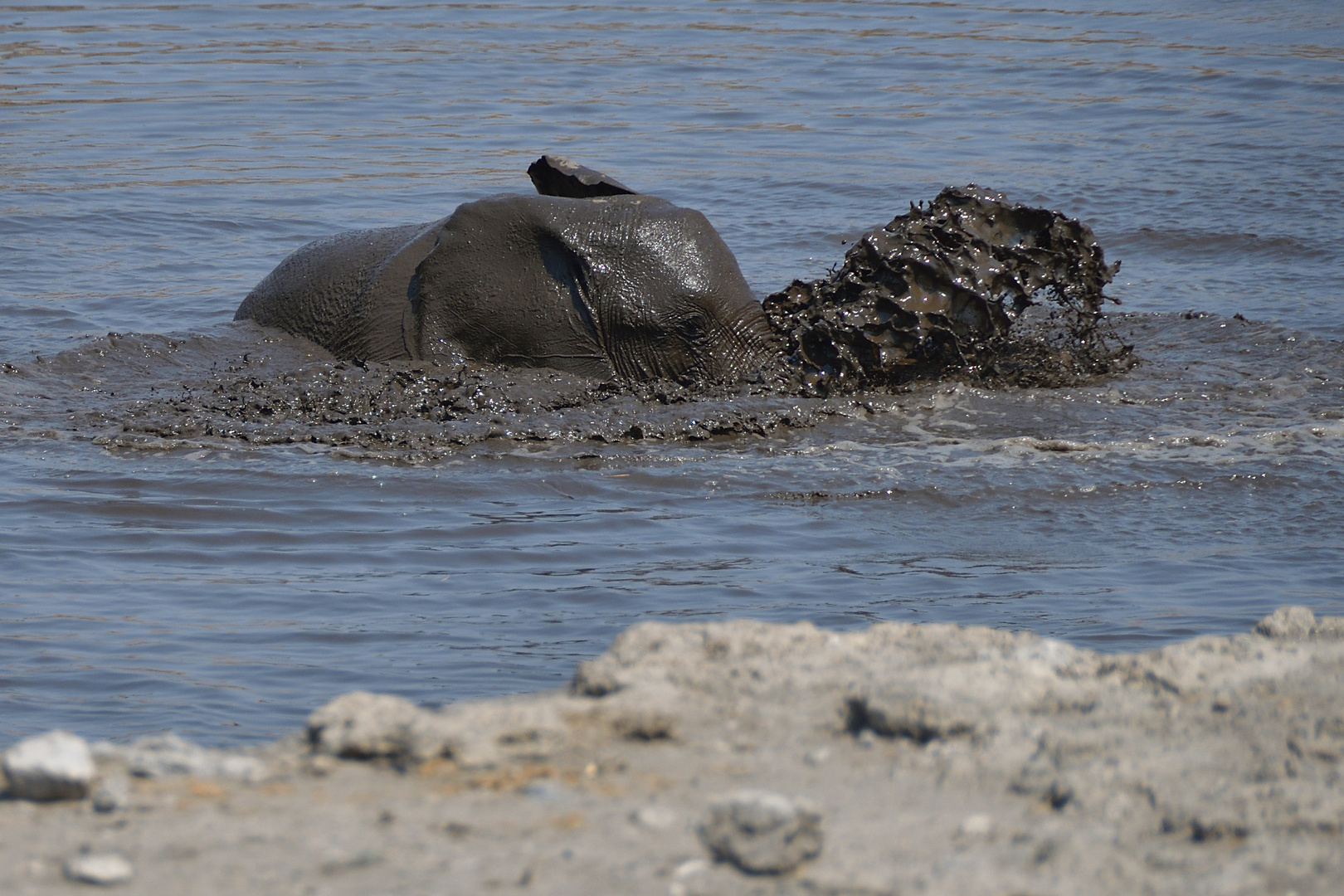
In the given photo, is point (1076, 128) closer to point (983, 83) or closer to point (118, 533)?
point (983, 83)

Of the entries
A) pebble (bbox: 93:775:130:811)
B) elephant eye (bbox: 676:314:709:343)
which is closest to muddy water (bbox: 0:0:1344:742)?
elephant eye (bbox: 676:314:709:343)

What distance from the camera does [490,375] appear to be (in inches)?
250

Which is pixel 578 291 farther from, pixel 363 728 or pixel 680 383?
pixel 363 728

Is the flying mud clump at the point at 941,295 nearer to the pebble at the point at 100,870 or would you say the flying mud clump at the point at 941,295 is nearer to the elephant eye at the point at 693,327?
the elephant eye at the point at 693,327

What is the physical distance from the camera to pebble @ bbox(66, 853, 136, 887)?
2.04 metres

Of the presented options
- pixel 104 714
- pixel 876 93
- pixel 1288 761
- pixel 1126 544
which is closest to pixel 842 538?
pixel 1126 544

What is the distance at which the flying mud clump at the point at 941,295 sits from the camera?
6504 mm

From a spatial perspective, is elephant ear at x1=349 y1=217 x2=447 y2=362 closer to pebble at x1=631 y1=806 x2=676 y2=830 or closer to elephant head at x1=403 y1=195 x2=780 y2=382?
elephant head at x1=403 y1=195 x2=780 y2=382

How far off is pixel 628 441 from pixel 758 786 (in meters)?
3.76

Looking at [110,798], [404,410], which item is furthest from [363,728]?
[404,410]

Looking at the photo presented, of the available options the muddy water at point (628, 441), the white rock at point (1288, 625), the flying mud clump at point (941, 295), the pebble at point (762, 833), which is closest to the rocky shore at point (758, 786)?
the pebble at point (762, 833)

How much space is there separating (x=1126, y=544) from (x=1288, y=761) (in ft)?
8.86

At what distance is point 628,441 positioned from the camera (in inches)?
237

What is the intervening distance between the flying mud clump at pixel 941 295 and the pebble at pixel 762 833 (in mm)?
4474
